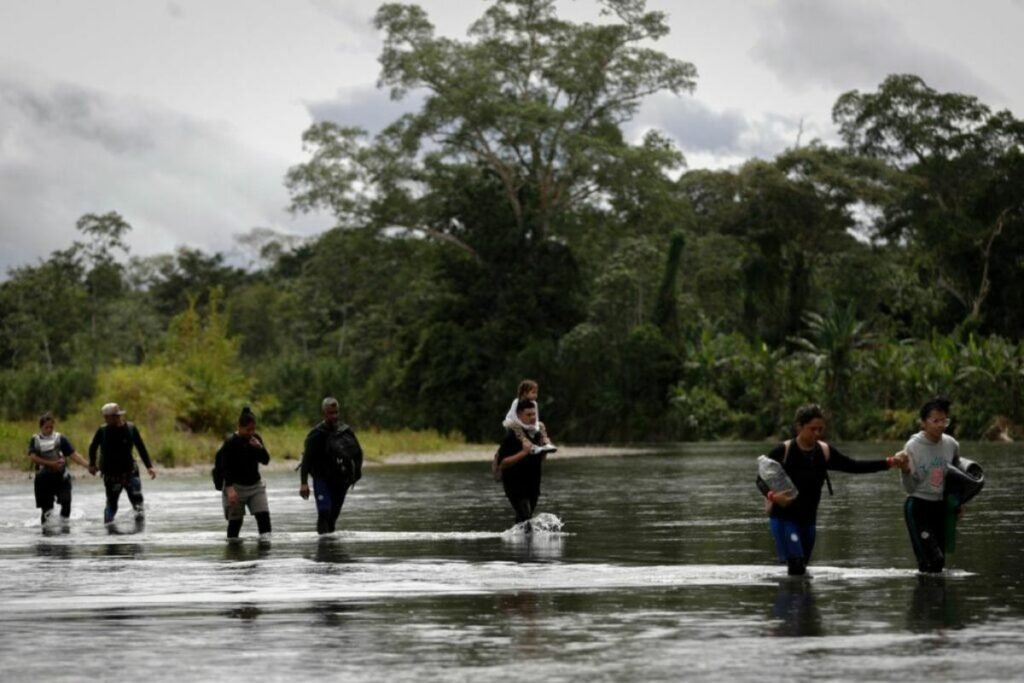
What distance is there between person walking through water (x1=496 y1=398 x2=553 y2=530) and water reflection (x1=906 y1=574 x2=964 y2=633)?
19.0ft

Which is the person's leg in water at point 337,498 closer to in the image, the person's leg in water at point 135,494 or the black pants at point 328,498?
the black pants at point 328,498

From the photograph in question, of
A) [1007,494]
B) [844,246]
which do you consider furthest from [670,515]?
[844,246]

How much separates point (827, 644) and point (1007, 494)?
1850 cm

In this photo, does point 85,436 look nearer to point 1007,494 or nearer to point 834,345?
point 1007,494

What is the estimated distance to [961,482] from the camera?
585 inches

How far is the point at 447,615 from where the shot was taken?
13414 mm

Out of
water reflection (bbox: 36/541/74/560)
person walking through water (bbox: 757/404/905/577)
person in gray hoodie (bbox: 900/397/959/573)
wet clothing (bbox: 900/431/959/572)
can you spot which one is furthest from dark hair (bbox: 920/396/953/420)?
water reflection (bbox: 36/541/74/560)

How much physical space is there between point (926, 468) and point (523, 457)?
20.9 ft

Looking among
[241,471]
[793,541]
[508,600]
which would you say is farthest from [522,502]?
[508,600]

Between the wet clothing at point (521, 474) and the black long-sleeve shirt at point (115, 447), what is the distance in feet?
21.5

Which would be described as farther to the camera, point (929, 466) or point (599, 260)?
point (599, 260)

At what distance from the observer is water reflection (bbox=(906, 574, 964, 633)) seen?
12.3 meters

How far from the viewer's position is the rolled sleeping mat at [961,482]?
1478cm

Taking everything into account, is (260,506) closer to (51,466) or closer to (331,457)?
(331,457)
